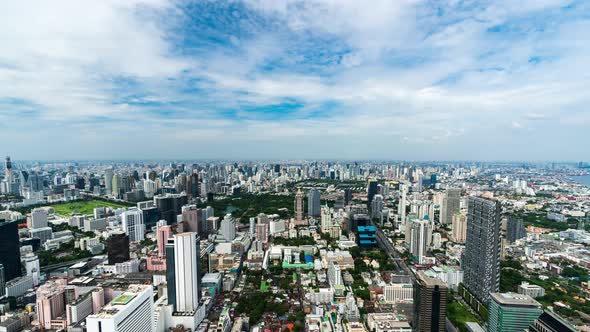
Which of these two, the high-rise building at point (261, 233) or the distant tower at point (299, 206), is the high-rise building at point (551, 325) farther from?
the distant tower at point (299, 206)

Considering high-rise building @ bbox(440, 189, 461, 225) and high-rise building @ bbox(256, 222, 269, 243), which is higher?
high-rise building @ bbox(440, 189, 461, 225)

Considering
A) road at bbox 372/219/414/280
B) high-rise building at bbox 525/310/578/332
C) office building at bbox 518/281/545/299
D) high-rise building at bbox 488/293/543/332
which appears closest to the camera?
high-rise building at bbox 525/310/578/332

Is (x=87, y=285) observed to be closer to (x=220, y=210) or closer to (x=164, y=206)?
(x=164, y=206)

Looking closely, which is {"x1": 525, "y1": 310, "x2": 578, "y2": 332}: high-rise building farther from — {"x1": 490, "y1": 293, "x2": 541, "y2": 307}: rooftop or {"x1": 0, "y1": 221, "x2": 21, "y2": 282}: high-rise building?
{"x1": 0, "y1": 221, "x2": 21, "y2": 282}: high-rise building

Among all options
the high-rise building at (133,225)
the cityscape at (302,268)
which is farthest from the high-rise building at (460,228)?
the high-rise building at (133,225)

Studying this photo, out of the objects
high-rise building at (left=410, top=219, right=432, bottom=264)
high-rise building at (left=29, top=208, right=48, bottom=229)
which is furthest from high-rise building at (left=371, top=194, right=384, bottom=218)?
high-rise building at (left=29, top=208, right=48, bottom=229)

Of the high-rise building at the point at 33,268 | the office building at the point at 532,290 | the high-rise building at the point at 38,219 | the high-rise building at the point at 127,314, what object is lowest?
the office building at the point at 532,290

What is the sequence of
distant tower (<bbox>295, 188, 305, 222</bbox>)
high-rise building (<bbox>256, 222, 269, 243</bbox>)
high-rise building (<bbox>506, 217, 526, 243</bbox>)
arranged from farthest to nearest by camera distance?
distant tower (<bbox>295, 188, 305, 222</bbox>) < high-rise building (<bbox>256, 222, 269, 243</bbox>) < high-rise building (<bbox>506, 217, 526, 243</bbox>)

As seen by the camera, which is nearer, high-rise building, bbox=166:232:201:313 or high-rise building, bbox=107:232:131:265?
high-rise building, bbox=166:232:201:313
